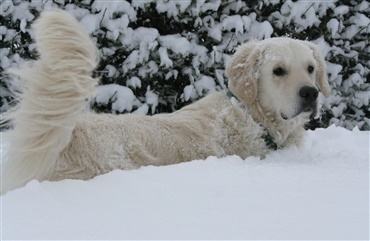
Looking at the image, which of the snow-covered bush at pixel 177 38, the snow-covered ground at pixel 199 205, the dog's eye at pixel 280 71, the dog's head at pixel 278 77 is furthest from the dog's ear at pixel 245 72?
the snow-covered bush at pixel 177 38

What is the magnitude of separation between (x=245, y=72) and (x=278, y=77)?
273mm

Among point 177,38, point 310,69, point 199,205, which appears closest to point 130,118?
point 199,205

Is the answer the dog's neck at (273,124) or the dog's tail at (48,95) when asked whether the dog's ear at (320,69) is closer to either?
the dog's neck at (273,124)

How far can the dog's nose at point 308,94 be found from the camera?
3.27 m

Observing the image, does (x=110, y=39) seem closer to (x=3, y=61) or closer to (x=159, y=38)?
(x=159, y=38)

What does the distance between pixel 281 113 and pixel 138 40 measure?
2097 millimetres

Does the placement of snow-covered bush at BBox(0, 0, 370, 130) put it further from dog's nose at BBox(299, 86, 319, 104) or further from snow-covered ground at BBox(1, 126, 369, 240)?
snow-covered ground at BBox(1, 126, 369, 240)

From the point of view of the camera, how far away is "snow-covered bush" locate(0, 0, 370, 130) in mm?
4770

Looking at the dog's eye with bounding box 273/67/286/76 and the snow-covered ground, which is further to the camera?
the dog's eye with bounding box 273/67/286/76

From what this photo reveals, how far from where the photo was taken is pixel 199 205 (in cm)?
191

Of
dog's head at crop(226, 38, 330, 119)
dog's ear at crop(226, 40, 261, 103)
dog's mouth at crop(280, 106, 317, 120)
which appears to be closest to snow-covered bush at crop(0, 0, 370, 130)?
dog's ear at crop(226, 40, 261, 103)

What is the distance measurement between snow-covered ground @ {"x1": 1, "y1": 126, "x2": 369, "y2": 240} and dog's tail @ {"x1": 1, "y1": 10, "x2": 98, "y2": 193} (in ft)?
0.88

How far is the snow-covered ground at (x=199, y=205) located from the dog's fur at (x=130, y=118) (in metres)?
0.29

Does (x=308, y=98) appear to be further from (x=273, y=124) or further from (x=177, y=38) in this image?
(x=177, y=38)
